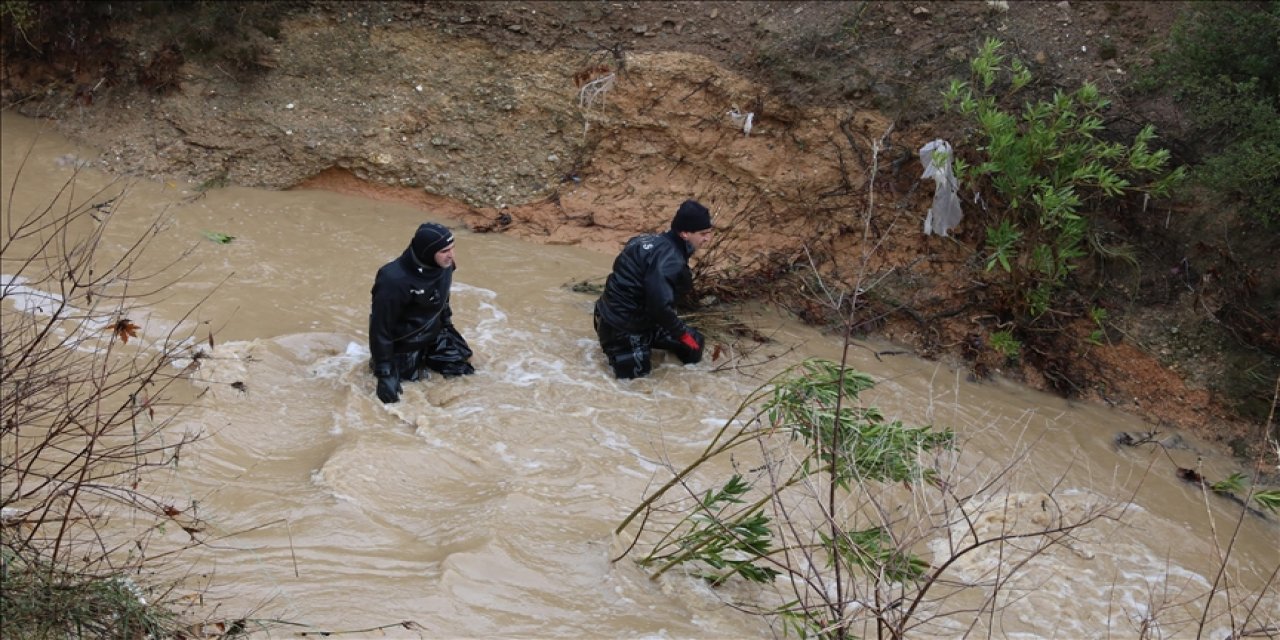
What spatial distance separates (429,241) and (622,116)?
4.04 metres

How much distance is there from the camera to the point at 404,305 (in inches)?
240

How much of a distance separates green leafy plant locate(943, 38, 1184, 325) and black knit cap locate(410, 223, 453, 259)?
3905mm

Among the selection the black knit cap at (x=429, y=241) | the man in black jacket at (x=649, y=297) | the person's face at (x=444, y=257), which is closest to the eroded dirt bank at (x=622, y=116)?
the man in black jacket at (x=649, y=297)

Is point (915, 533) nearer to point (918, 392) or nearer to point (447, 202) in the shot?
point (918, 392)

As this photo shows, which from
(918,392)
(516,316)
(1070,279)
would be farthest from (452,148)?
(1070,279)

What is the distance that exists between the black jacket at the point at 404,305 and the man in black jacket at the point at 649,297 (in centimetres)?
118

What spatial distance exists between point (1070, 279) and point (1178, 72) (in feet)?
5.92

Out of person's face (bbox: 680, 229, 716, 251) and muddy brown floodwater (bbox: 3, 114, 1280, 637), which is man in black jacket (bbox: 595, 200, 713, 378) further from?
muddy brown floodwater (bbox: 3, 114, 1280, 637)

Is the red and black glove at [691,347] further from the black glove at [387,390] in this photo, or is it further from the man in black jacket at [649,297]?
the black glove at [387,390]

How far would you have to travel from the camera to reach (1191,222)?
24.6 ft

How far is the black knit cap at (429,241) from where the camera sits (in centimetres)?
590

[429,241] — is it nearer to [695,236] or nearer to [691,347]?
[695,236]

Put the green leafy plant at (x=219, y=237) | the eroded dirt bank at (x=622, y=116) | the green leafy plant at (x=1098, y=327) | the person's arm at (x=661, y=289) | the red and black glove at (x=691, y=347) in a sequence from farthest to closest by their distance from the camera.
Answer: the eroded dirt bank at (x=622, y=116) < the green leafy plant at (x=219, y=237) < the green leafy plant at (x=1098, y=327) < the red and black glove at (x=691, y=347) < the person's arm at (x=661, y=289)

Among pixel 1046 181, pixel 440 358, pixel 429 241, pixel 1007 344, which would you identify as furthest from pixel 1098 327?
pixel 429 241
